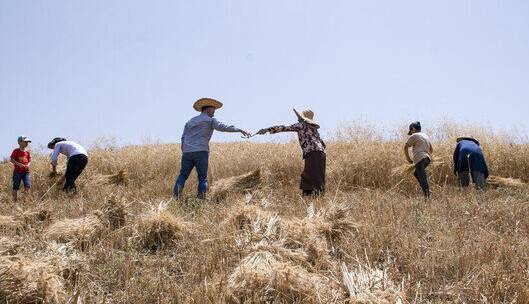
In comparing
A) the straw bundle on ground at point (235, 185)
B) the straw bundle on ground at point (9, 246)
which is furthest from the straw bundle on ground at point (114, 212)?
the straw bundle on ground at point (235, 185)

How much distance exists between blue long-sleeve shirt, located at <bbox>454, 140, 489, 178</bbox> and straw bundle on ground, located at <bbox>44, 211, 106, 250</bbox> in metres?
6.55

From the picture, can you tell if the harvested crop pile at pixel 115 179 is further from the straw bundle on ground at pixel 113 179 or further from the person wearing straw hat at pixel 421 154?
the person wearing straw hat at pixel 421 154

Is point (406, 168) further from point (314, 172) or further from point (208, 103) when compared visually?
point (208, 103)

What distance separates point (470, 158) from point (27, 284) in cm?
753

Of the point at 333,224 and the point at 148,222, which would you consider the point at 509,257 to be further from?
the point at 148,222

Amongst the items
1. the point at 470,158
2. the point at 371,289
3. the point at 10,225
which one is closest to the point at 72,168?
the point at 10,225

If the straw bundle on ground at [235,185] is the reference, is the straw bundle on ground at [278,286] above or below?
above

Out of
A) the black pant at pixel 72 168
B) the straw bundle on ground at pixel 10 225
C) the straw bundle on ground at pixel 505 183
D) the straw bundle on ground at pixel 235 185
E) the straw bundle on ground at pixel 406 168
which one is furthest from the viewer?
the black pant at pixel 72 168

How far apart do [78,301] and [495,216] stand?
14.3 ft

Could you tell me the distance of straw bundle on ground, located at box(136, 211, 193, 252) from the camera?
12.8ft

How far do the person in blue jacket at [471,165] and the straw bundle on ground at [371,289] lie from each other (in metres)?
6.19

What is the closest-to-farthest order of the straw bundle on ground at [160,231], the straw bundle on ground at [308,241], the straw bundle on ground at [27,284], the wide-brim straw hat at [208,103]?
1. the straw bundle on ground at [27,284]
2. the straw bundle on ground at [308,241]
3. the straw bundle on ground at [160,231]
4. the wide-brim straw hat at [208,103]

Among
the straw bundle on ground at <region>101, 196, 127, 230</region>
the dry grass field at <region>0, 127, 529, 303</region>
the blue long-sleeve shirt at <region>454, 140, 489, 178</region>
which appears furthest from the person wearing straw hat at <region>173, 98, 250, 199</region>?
the blue long-sleeve shirt at <region>454, 140, 489, 178</region>

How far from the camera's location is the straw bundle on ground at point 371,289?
216 cm
